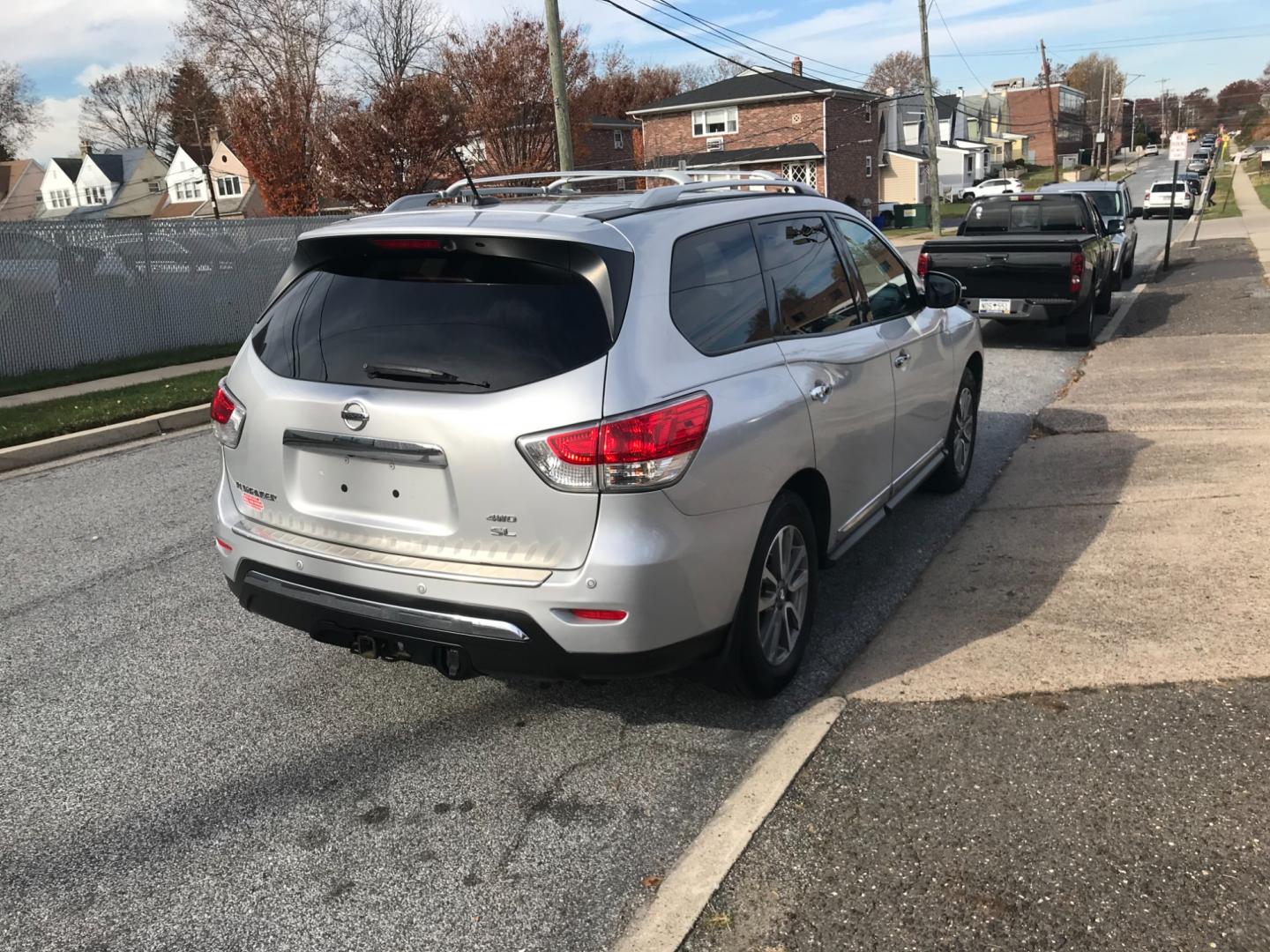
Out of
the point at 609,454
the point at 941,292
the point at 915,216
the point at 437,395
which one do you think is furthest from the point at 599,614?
the point at 915,216

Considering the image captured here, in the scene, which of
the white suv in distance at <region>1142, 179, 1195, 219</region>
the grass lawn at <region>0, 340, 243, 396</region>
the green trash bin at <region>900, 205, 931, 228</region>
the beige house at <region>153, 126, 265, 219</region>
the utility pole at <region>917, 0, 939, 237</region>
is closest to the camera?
the grass lawn at <region>0, 340, 243, 396</region>

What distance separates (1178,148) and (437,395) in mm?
22107

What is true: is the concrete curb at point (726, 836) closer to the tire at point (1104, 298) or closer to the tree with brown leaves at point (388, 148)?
the tire at point (1104, 298)

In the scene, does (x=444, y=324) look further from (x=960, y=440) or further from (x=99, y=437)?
(x=99, y=437)

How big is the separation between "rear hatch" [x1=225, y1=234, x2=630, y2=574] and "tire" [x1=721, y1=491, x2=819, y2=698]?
0.77 m

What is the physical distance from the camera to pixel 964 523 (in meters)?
5.93

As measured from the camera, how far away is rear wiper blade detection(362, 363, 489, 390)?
10.3 ft

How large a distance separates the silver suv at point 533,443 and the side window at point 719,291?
1 centimetres

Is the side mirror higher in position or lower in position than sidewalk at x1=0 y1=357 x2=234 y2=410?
higher

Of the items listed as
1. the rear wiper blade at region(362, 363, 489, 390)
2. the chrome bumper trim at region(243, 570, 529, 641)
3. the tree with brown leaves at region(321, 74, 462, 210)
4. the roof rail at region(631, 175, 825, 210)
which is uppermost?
the tree with brown leaves at region(321, 74, 462, 210)

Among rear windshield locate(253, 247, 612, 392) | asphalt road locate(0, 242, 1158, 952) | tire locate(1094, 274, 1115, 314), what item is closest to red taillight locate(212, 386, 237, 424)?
rear windshield locate(253, 247, 612, 392)

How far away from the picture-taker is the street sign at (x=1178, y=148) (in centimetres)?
2067

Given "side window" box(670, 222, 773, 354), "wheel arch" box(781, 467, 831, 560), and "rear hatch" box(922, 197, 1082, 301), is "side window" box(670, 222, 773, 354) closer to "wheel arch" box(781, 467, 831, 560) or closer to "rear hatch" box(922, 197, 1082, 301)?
"wheel arch" box(781, 467, 831, 560)

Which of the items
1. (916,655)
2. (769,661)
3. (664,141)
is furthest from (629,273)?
(664,141)
